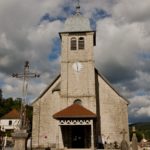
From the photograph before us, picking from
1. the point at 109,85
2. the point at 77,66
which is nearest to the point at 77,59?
the point at 77,66

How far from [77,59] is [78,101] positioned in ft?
15.4

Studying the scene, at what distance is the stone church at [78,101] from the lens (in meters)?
29.3

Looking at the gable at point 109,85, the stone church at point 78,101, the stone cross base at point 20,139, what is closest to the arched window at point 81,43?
the stone church at point 78,101

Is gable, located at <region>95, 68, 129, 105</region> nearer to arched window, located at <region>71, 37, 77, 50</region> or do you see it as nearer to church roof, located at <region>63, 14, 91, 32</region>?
arched window, located at <region>71, 37, 77, 50</region>

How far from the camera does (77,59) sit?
3162cm

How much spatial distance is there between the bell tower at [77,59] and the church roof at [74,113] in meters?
2.15

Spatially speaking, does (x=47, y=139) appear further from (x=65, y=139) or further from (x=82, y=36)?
(x=82, y=36)

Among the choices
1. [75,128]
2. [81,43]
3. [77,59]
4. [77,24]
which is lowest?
[75,128]

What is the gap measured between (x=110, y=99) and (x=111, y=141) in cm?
449

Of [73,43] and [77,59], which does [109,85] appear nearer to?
[77,59]

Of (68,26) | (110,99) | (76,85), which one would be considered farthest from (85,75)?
(68,26)

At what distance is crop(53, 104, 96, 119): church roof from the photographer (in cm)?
2664

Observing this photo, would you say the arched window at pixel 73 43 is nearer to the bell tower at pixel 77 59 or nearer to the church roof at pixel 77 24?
the bell tower at pixel 77 59

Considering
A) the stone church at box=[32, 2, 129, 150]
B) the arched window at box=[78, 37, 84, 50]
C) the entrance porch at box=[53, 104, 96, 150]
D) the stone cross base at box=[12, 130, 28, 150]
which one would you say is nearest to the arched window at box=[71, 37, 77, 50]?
the stone church at box=[32, 2, 129, 150]
